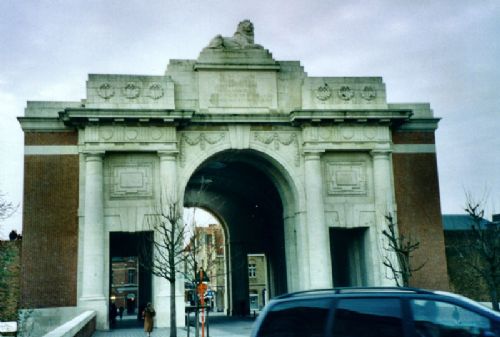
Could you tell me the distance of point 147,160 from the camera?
3142 centimetres

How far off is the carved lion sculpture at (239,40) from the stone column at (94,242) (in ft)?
27.7

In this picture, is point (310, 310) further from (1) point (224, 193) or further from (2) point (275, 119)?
(1) point (224, 193)

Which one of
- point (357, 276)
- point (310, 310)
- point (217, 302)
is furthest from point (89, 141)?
point (217, 302)

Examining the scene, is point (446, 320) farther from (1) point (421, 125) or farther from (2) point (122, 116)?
(1) point (421, 125)

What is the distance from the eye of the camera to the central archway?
4047 cm

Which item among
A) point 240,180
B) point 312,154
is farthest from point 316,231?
point 240,180

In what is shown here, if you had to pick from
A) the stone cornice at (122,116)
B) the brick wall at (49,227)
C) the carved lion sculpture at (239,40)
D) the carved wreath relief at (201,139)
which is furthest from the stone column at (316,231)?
the brick wall at (49,227)

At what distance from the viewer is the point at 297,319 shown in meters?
8.63

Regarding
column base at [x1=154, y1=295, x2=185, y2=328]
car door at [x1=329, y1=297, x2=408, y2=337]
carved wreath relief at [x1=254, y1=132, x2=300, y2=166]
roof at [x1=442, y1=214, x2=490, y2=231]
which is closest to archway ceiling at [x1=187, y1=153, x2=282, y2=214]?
carved wreath relief at [x1=254, y1=132, x2=300, y2=166]

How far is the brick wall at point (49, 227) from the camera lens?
2950 cm

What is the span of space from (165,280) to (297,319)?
71.5 feet

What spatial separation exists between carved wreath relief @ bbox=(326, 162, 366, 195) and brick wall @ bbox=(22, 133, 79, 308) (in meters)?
13.0

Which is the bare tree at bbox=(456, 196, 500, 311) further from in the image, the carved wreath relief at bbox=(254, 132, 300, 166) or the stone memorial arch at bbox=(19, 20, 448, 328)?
the carved wreath relief at bbox=(254, 132, 300, 166)

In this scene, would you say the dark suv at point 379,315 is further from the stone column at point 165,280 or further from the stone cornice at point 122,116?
the stone cornice at point 122,116
